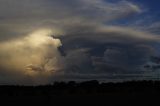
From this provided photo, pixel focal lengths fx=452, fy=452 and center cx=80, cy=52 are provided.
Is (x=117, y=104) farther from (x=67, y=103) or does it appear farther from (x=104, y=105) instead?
(x=67, y=103)

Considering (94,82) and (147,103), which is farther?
(94,82)

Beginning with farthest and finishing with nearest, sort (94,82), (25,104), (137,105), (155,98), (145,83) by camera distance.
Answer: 1. (94,82)
2. (145,83)
3. (155,98)
4. (25,104)
5. (137,105)

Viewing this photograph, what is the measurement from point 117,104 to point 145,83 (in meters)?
69.4

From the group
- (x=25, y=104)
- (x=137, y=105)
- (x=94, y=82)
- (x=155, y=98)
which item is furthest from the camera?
(x=94, y=82)

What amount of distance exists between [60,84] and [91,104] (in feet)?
269

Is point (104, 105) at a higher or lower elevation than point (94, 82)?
lower

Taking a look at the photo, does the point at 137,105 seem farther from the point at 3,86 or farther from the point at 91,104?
the point at 3,86

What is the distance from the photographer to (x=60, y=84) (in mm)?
160750

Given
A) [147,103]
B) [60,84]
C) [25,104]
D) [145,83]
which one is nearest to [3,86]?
[60,84]

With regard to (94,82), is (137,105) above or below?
below

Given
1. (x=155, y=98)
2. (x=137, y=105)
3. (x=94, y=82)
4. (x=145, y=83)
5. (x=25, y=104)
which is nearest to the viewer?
(x=137, y=105)

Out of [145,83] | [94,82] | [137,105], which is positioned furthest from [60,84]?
[137,105]

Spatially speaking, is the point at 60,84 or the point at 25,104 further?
the point at 60,84

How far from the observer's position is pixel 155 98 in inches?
3410
